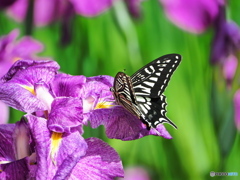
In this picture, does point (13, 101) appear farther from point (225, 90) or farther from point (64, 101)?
point (225, 90)

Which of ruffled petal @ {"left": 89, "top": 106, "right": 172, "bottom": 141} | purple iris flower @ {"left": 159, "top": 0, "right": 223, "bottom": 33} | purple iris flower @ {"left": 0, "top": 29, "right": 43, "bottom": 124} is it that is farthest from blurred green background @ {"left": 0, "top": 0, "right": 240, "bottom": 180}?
ruffled petal @ {"left": 89, "top": 106, "right": 172, "bottom": 141}

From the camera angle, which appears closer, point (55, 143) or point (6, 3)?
point (55, 143)

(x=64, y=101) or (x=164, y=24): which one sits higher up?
(x=164, y=24)

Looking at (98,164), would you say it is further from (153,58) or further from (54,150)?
(153,58)

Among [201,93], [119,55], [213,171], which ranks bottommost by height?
[213,171]

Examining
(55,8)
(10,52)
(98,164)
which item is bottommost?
(98,164)

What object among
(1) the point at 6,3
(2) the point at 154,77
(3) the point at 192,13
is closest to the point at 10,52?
(1) the point at 6,3

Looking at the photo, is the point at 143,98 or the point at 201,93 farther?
the point at 201,93

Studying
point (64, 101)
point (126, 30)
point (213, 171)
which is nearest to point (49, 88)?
point (64, 101)
